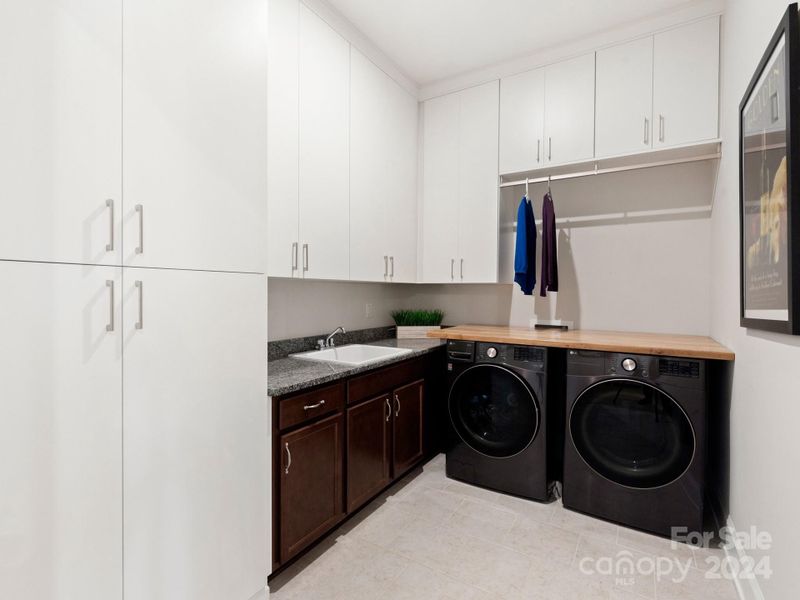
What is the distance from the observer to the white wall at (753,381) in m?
1.18

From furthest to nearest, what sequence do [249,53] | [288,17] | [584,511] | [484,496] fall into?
[484,496] < [584,511] < [288,17] < [249,53]

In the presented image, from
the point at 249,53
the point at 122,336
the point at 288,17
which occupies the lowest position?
the point at 122,336

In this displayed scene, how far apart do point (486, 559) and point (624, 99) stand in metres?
2.70

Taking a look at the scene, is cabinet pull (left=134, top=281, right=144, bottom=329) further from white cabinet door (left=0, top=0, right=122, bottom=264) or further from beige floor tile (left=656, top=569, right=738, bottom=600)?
beige floor tile (left=656, top=569, right=738, bottom=600)

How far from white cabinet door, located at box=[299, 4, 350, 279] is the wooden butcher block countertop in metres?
0.94

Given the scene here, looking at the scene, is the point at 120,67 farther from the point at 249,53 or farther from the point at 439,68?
the point at 439,68

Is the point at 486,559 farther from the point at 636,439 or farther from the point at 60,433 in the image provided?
the point at 60,433

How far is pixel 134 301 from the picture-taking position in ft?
3.86

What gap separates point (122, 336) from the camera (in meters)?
1.15

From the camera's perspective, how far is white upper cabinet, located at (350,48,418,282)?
2564mm

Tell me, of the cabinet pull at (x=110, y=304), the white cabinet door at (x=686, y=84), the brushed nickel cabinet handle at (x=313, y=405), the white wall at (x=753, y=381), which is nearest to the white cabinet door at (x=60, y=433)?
the cabinet pull at (x=110, y=304)

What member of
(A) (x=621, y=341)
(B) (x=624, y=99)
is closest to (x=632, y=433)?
(A) (x=621, y=341)

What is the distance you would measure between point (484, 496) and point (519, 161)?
2241 millimetres

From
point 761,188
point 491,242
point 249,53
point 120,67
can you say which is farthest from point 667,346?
point 120,67
